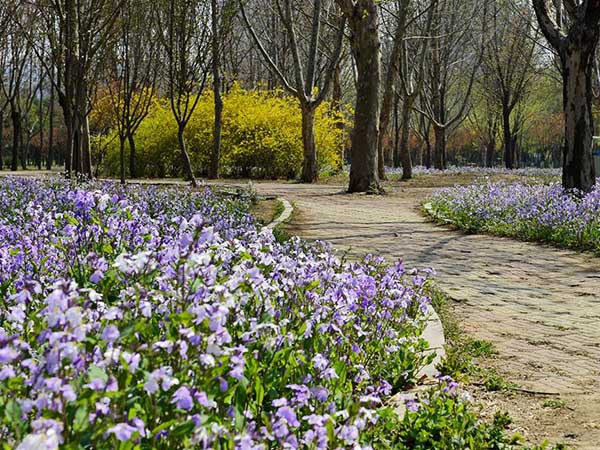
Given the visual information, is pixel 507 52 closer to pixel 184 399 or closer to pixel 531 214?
pixel 531 214

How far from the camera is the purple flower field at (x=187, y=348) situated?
1640 mm

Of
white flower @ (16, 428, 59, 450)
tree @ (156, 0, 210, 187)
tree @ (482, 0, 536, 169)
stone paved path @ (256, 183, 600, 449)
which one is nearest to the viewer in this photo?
white flower @ (16, 428, 59, 450)

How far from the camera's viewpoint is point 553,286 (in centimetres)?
684

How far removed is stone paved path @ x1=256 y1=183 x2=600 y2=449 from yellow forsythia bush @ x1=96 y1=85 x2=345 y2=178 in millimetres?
13928

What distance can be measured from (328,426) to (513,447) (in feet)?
5.31

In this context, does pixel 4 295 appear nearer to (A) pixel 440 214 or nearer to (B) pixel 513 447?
(B) pixel 513 447

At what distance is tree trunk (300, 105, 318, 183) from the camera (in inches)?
902

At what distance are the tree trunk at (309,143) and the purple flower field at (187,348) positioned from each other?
18617mm

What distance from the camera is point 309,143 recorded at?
23.1m

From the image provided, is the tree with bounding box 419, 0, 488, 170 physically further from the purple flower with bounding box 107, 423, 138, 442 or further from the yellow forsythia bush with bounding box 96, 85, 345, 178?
the purple flower with bounding box 107, 423, 138, 442

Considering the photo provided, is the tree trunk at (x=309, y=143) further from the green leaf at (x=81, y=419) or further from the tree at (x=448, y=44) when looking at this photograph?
the green leaf at (x=81, y=419)

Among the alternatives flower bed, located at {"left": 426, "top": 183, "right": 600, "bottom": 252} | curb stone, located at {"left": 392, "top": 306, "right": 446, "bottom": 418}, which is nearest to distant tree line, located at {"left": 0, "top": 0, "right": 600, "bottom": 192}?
flower bed, located at {"left": 426, "top": 183, "right": 600, "bottom": 252}

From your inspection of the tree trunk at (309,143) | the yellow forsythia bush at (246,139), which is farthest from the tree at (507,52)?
the tree trunk at (309,143)

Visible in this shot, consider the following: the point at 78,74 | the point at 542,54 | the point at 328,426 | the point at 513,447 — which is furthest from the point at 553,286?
the point at 542,54
